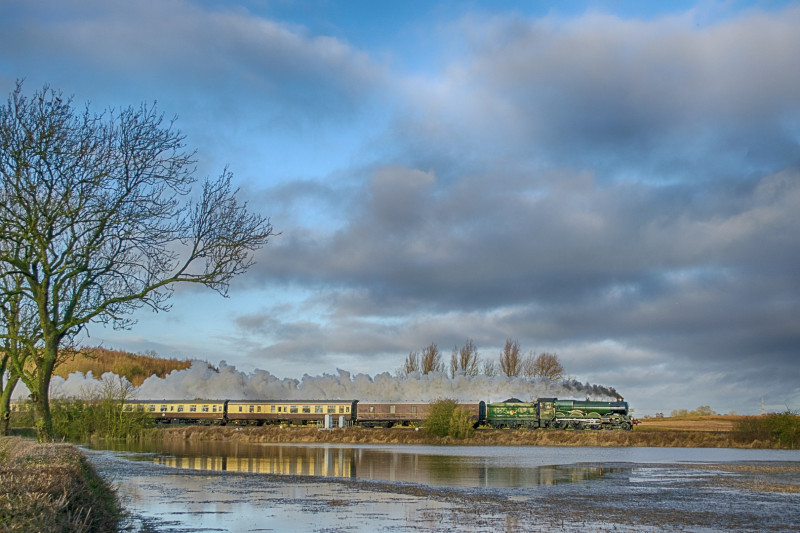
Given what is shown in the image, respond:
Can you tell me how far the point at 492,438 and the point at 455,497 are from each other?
160 feet

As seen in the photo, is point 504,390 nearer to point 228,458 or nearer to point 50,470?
point 228,458

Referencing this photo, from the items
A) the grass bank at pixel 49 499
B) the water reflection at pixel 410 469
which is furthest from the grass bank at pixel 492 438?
the grass bank at pixel 49 499

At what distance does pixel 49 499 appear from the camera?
32.6 feet

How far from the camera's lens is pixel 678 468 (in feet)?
116

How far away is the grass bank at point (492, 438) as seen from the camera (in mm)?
64875

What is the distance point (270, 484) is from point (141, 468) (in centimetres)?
1048

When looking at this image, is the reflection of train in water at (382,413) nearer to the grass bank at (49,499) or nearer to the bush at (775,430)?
the bush at (775,430)

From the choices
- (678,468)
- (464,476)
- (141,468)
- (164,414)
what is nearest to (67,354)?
(141,468)

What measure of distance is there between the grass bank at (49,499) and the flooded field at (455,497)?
3.44 meters

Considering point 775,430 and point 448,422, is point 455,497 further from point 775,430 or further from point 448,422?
point 775,430

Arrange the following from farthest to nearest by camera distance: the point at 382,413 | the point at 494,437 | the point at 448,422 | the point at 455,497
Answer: the point at 382,413, the point at 494,437, the point at 448,422, the point at 455,497

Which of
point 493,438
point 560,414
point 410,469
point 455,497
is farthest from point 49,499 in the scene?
point 560,414

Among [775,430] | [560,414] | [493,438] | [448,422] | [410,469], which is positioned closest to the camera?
[410,469]

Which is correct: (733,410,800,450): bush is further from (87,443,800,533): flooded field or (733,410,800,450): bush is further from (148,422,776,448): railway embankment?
(87,443,800,533): flooded field
